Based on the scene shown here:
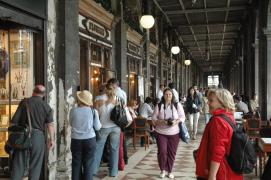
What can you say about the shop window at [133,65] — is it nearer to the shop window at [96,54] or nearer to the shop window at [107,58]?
the shop window at [107,58]

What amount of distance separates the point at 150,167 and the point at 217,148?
451 centimetres

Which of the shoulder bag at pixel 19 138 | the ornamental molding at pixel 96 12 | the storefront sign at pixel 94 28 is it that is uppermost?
the ornamental molding at pixel 96 12

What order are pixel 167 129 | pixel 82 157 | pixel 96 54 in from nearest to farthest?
pixel 82 157 < pixel 167 129 < pixel 96 54

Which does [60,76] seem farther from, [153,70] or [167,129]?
[153,70]

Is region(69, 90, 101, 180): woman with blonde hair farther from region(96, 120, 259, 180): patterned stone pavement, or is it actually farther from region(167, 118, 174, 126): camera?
region(167, 118, 174, 126): camera

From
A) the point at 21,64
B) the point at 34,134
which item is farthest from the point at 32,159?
the point at 21,64

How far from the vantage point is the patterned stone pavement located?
6.75 meters

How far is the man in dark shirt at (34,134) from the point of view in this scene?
5.27m

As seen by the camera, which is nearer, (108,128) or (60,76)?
(60,76)

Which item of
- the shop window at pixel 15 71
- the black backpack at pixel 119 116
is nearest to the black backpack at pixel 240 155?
the black backpack at pixel 119 116

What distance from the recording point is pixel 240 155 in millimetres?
3193

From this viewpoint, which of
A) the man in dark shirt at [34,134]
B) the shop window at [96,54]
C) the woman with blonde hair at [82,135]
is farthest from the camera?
the shop window at [96,54]

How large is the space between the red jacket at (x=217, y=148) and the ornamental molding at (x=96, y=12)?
5.00 meters

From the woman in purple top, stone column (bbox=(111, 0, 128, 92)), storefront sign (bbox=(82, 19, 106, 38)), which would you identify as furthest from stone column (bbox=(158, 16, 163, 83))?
the woman in purple top
